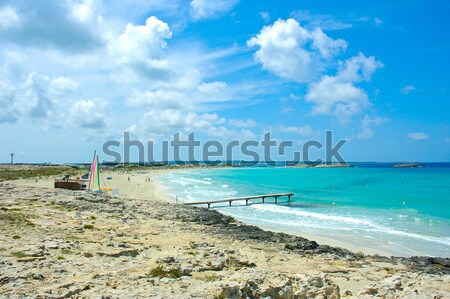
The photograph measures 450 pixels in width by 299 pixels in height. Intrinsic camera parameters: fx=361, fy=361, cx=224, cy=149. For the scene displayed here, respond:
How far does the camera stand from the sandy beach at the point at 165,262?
297 inches

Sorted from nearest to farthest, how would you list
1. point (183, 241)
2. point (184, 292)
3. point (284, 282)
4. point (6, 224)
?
point (184, 292) → point (284, 282) → point (6, 224) → point (183, 241)

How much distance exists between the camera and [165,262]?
399 inches

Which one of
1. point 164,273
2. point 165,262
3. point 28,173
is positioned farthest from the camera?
point 28,173

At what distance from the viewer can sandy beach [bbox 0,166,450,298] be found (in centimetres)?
755

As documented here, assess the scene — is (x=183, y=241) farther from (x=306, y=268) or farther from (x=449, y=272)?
(x=449, y=272)

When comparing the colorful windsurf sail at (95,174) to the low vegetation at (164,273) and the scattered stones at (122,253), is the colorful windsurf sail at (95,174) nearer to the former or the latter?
the scattered stones at (122,253)

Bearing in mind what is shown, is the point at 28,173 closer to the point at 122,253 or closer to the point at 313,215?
the point at 313,215

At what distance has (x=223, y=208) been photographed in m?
37.7

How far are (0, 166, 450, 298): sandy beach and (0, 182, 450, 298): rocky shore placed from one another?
0.9 inches

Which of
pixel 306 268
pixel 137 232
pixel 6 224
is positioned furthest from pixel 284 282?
pixel 6 224

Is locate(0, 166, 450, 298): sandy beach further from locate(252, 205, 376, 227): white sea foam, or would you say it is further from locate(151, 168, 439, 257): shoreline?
locate(252, 205, 376, 227): white sea foam

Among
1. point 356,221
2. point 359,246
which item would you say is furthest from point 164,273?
point 356,221

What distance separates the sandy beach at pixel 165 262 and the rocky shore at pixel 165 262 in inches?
0.9

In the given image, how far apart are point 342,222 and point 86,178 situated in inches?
989
